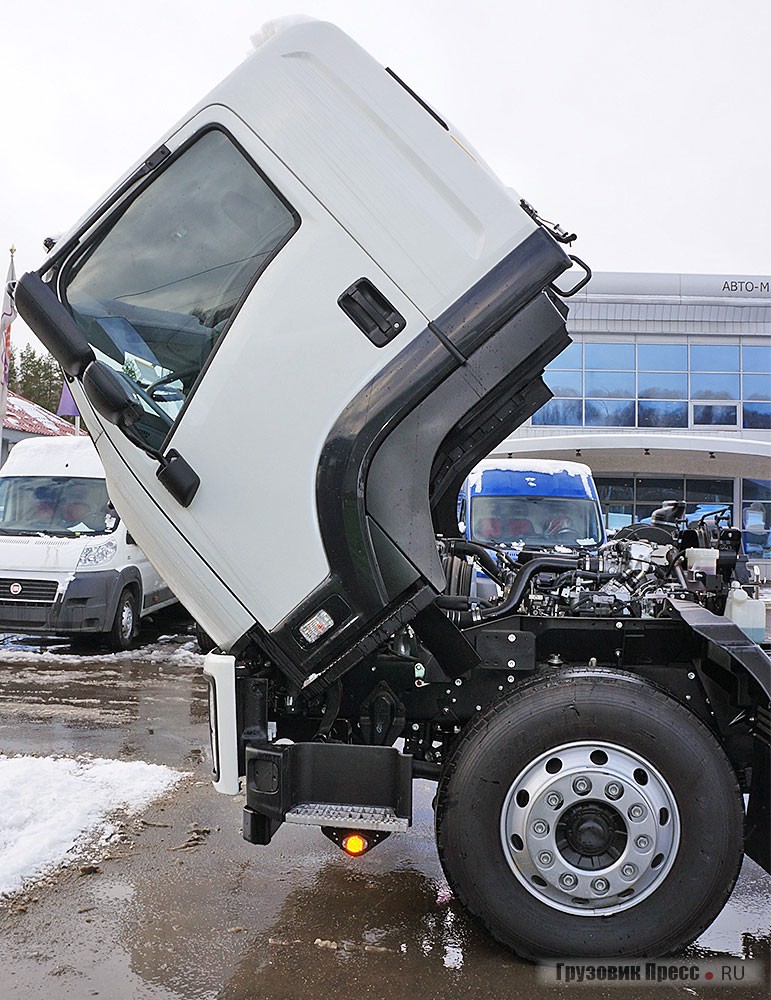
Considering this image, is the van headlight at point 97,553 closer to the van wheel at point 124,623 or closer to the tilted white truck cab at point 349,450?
the van wheel at point 124,623

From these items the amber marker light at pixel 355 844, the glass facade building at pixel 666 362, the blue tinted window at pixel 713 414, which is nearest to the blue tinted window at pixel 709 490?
the glass facade building at pixel 666 362

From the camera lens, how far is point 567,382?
28.3 metres

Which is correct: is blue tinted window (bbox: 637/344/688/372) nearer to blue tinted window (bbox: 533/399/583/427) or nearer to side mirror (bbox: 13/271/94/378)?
blue tinted window (bbox: 533/399/583/427)

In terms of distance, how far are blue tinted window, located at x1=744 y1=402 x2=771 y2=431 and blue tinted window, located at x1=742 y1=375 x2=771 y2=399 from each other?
0.28 meters

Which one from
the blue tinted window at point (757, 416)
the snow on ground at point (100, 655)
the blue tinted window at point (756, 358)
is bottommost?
the snow on ground at point (100, 655)

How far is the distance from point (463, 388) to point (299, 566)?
35.0 inches

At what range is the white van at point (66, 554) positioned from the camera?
993 cm

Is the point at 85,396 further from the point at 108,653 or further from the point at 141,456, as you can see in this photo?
the point at 108,653

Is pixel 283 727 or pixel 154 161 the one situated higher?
pixel 154 161

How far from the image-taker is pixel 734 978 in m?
3.37

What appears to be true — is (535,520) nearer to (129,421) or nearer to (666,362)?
(129,421)

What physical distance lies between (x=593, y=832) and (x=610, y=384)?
2633cm

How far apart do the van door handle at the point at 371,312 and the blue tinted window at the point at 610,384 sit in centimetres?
2588

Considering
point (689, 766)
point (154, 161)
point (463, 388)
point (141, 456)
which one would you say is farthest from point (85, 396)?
point (689, 766)
